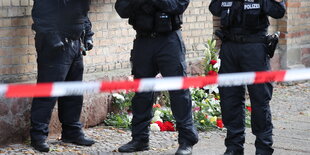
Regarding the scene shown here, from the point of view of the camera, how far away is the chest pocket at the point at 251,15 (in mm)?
5285

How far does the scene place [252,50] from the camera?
17.5 feet

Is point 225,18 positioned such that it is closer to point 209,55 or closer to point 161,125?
point 161,125

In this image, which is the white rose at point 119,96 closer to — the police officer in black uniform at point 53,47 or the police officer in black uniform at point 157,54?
the police officer in black uniform at point 53,47

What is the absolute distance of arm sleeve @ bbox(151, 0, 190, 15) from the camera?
5520 millimetres

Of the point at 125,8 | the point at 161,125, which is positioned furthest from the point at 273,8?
the point at 161,125

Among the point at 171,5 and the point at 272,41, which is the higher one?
the point at 171,5

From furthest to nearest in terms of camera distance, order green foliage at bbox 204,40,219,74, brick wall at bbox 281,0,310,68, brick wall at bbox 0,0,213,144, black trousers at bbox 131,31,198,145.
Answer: brick wall at bbox 281,0,310,68
green foliage at bbox 204,40,219,74
brick wall at bbox 0,0,213,144
black trousers at bbox 131,31,198,145

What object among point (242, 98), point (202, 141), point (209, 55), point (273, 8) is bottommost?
point (202, 141)

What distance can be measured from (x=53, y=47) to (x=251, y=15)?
6.18 feet

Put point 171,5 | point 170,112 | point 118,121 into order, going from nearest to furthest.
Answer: point 171,5 < point 118,121 < point 170,112

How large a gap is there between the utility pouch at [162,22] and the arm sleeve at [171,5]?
48 mm

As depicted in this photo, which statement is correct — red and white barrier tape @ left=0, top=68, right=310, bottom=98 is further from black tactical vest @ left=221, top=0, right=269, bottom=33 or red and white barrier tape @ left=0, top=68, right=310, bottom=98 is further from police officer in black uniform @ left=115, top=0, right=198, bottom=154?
black tactical vest @ left=221, top=0, right=269, bottom=33

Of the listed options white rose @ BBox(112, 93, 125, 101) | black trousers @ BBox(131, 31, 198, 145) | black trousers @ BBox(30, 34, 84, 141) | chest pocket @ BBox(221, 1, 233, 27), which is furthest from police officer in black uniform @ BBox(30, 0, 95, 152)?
chest pocket @ BBox(221, 1, 233, 27)

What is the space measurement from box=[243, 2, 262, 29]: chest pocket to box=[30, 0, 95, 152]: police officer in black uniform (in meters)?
1.67
